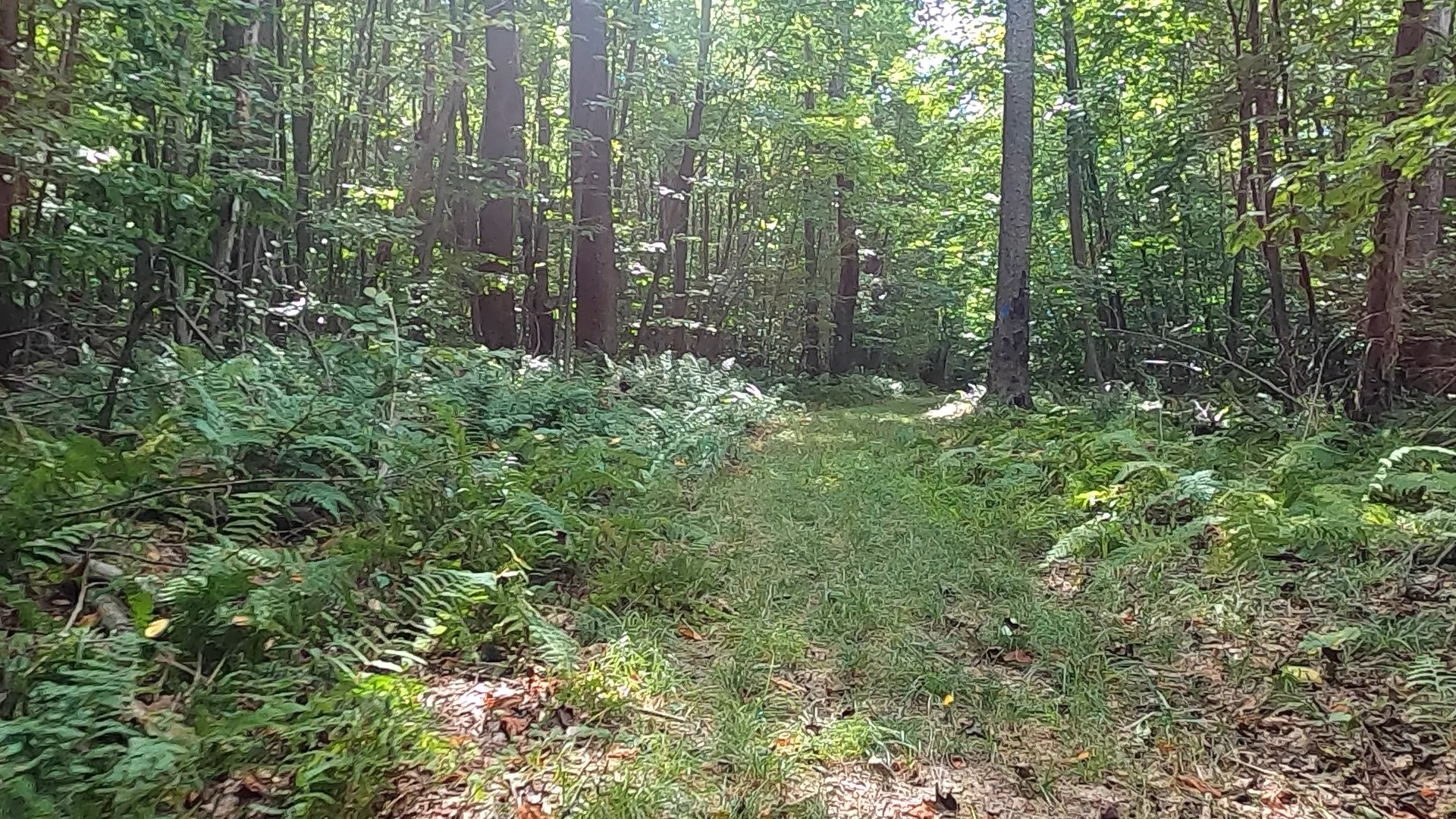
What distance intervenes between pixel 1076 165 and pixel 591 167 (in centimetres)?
681

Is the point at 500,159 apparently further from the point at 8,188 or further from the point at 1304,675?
the point at 1304,675

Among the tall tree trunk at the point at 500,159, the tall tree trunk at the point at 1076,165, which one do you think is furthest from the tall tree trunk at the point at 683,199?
the tall tree trunk at the point at 1076,165

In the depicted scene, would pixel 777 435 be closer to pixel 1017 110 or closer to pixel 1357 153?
pixel 1017 110

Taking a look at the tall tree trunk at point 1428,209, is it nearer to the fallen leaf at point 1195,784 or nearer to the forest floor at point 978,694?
the forest floor at point 978,694

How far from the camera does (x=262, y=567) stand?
2.66 m

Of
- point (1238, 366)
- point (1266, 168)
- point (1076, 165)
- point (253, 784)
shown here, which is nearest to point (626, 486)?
point (253, 784)

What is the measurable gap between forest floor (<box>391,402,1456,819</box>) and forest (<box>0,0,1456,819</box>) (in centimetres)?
2

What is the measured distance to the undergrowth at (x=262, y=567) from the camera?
6.20ft

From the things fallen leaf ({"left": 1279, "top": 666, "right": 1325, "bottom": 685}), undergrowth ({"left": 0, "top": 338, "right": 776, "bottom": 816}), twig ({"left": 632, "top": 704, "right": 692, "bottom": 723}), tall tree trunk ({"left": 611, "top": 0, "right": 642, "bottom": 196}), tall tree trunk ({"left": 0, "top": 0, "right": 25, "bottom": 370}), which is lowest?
twig ({"left": 632, "top": 704, "right": 692, "bottom": 723})

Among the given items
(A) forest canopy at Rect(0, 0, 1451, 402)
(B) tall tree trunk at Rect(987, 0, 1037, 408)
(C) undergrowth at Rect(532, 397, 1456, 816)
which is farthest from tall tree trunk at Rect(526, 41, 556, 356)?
(C) undergrowth at Rect(532, 397, 1456, 816)

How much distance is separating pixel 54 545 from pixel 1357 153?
5316mm

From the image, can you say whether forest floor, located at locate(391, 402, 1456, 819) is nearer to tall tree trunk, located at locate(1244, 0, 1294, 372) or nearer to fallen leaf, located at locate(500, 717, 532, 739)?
fallen leaf, located at locate(500, 717, 532, 739)

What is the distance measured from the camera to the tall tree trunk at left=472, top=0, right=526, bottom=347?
9.01 m

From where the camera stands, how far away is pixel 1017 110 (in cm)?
866
